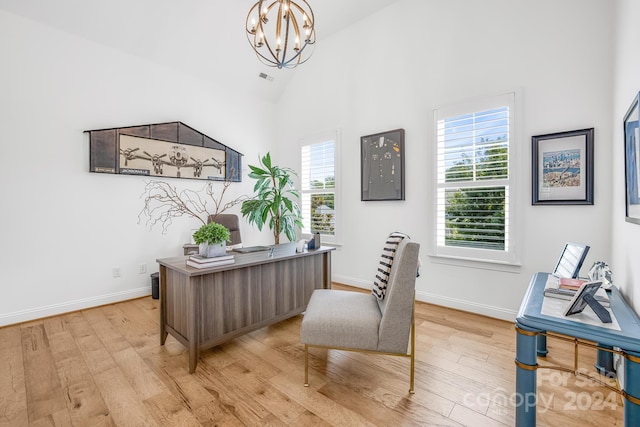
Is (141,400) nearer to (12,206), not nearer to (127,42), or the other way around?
(12,206)

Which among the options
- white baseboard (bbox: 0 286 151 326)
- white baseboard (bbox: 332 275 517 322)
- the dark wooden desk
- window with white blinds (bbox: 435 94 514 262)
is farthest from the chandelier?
white baseboard (bbox: 0 286 151 326)

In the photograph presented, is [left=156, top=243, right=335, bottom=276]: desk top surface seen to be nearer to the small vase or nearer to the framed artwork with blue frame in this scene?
the small vase

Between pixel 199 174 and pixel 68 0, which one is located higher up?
pixel 68 0

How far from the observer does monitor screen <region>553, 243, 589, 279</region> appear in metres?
1.82

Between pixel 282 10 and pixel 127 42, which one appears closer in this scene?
pixel 282 10

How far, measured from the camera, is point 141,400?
1724 millimetres

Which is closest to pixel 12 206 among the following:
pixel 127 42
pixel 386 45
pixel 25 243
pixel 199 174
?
pixel 25 243

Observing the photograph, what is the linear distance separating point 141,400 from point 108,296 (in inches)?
91.1

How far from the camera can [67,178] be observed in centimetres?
319

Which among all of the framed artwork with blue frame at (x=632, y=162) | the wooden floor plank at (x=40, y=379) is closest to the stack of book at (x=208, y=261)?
the wooden floor plank at (x=40, y=379)

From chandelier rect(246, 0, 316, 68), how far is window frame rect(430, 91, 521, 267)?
5.72ft

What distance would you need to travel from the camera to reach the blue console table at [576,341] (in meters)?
1.11

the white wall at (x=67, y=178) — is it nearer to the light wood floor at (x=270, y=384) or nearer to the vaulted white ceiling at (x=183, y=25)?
the vaulted white ceiling at (x=183, y=25)

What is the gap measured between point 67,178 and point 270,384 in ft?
10.6
